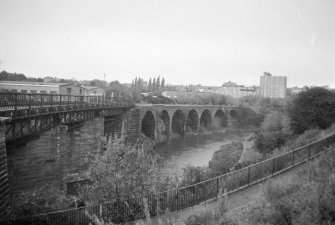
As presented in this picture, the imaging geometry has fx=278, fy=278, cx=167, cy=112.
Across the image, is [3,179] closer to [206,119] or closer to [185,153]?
[185,153]

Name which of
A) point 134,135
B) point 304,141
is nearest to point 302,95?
point 304,141

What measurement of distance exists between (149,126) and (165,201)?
125ft

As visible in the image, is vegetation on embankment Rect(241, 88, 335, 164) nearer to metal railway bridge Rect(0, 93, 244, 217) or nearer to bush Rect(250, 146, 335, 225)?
metal railway bridge Rect(0, 93, 244, 217)

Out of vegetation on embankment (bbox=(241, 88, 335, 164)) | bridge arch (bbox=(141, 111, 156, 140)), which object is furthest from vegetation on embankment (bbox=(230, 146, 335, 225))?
bridge arch (bbox=(141, 111, 156, 140))

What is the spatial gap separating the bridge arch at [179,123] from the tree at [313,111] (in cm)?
3333

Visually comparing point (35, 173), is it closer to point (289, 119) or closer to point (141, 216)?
point (141, 216)

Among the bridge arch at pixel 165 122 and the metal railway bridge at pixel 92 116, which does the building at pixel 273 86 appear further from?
the bridge arch at pixel 165 122

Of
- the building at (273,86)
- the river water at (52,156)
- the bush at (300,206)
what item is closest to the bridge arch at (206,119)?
the river water at (52,156)

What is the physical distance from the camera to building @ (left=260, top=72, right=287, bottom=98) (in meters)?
180

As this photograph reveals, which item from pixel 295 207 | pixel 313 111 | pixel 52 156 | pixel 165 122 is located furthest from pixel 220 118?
pixel 295 207

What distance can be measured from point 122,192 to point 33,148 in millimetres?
8823

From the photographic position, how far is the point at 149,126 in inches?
1955

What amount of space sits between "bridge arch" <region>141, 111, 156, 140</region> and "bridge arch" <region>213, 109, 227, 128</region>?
35093mm

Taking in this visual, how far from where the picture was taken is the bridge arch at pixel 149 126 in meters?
49.0
